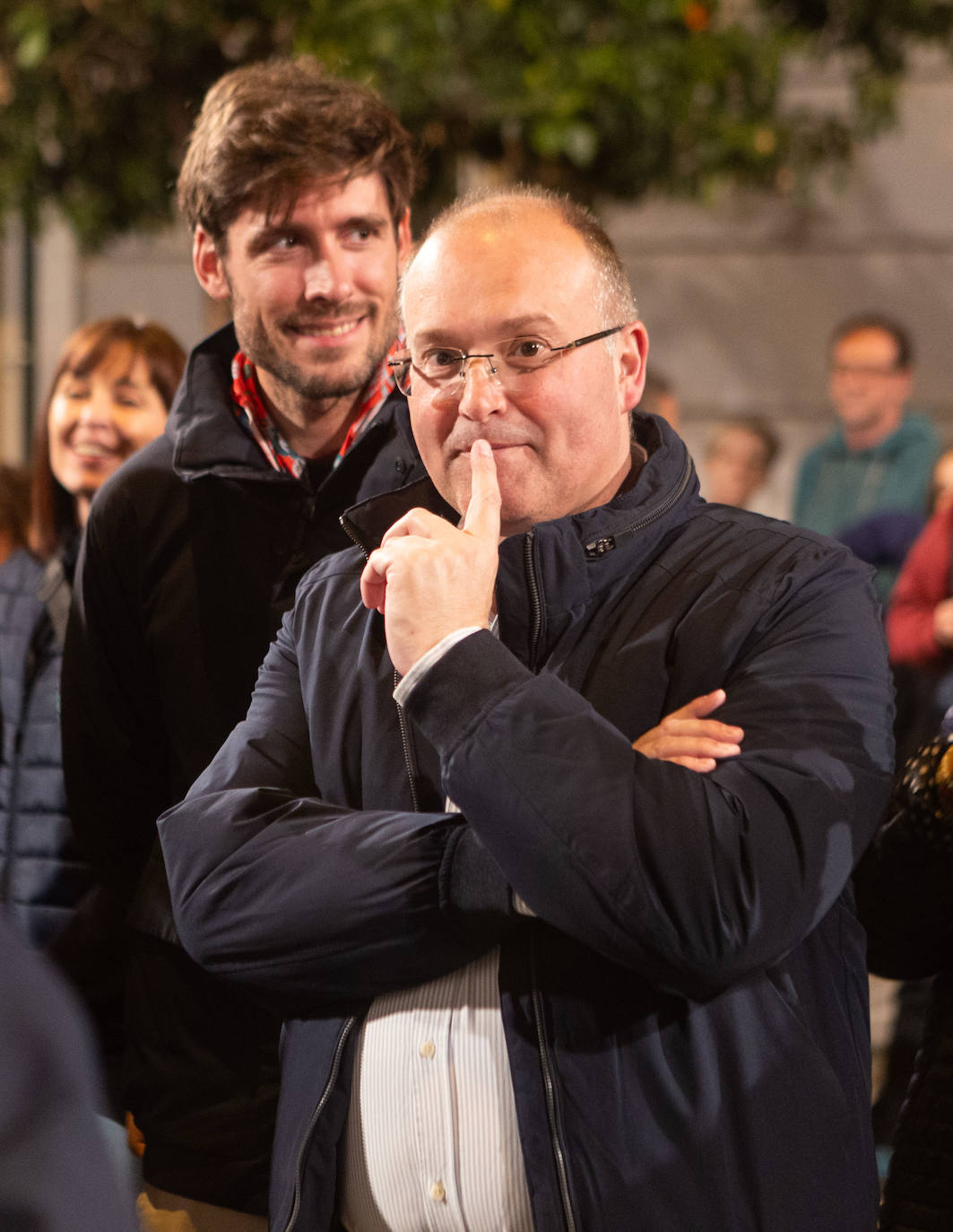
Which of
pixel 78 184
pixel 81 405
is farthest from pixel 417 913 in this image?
pixel 78 184

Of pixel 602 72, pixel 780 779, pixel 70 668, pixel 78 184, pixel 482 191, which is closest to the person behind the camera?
pixel 780 779

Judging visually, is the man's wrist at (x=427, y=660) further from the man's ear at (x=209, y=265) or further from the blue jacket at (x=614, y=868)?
the man's ear at (x=209, y=265)

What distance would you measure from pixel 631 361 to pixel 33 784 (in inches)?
67.7

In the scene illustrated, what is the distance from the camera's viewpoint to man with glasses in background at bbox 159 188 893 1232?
1.45 metres

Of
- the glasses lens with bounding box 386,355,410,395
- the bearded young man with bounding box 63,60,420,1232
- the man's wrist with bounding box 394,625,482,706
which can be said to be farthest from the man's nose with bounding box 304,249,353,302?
the man's wrist with bounding box 394,625,482,706

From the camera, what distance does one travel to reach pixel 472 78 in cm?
477

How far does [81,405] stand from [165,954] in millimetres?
1637

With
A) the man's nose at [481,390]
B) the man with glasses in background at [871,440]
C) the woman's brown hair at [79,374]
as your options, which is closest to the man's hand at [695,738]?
the man's nose at [481,390]

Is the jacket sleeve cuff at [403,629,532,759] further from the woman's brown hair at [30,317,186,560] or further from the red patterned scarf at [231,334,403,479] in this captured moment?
the woman's brown hair at [30,317,186,560]

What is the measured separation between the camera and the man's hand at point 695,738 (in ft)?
4.95

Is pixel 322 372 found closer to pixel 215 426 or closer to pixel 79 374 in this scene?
pixel 215 426

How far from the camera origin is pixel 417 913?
1570 millimetres

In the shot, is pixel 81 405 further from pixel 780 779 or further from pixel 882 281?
pixel 882 281

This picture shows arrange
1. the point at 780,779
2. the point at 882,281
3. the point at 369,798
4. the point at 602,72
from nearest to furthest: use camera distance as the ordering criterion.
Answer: the point at 780,779 → the point at 369,798 → the point at 602,72 → the point at 882,281
